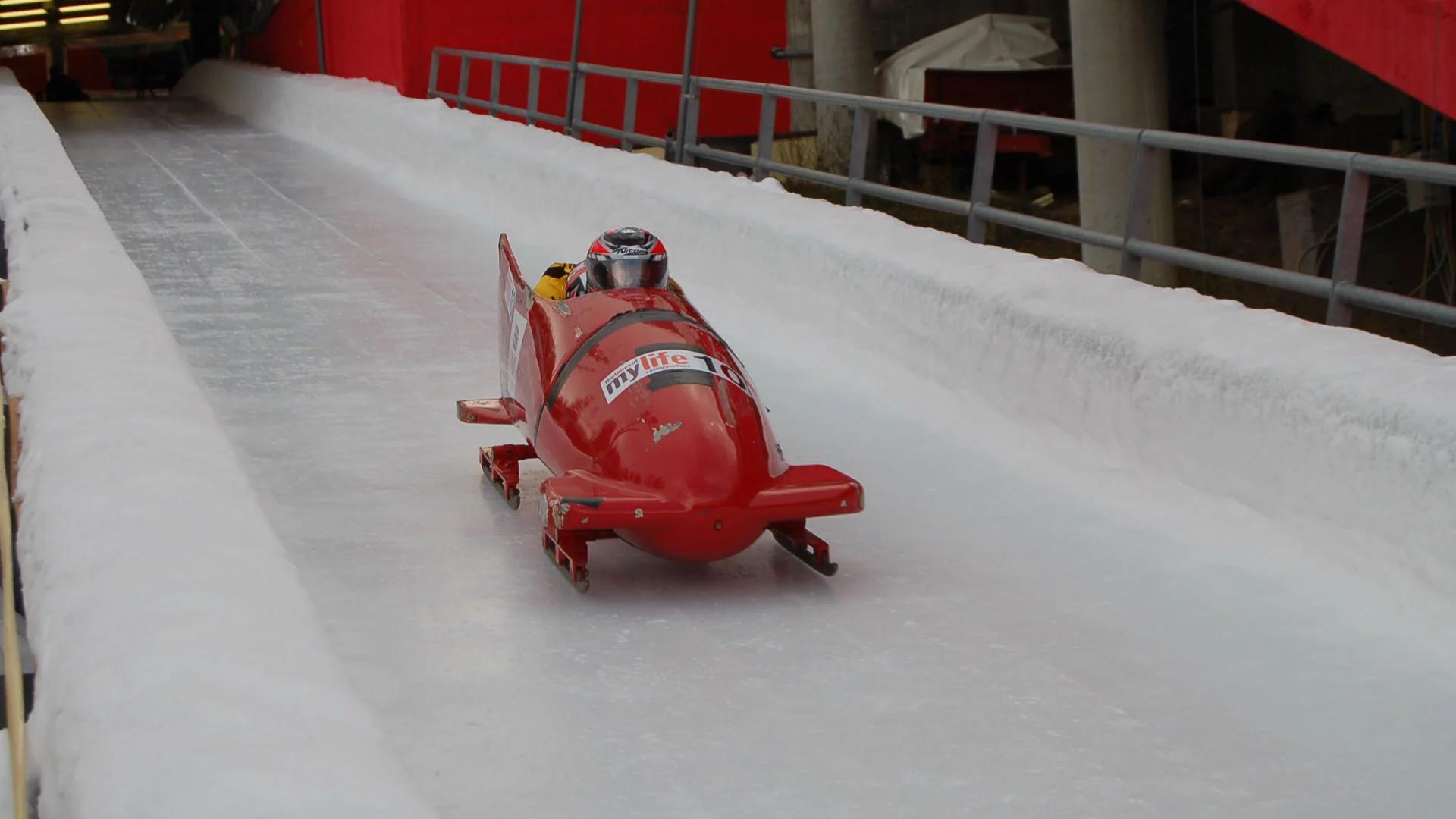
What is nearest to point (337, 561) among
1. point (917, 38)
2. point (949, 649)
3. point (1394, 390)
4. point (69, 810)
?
point (949, 649)

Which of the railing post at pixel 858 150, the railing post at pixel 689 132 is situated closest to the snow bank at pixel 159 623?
the railing post at pixel 858 150

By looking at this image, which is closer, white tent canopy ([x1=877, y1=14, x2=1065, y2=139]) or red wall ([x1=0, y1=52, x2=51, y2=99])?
white tent canopy ([x1=877, y1=14, x2=1065, y2=139])

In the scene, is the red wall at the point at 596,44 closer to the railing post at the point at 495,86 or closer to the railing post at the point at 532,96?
the railing post at the point at 495,86

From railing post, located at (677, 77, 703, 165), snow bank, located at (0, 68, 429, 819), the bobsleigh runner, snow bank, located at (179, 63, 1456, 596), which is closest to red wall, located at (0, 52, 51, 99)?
railing post, located at (677, 77, 703, 165)

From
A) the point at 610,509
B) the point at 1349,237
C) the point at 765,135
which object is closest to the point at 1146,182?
the point at 1349,237

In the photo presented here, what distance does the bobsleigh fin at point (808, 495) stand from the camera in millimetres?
3162

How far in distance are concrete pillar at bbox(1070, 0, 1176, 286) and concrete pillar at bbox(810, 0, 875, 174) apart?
576 cm

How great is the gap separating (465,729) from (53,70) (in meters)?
25.6

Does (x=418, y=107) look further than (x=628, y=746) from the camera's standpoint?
Yes

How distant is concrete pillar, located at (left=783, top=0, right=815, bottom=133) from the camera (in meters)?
16.0

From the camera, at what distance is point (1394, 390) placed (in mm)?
3303

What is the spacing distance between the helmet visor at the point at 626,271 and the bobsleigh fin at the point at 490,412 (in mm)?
378

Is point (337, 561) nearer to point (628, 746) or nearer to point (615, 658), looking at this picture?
point (615, 658)

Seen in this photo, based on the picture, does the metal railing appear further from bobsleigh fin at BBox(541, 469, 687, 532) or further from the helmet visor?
bobsleigh fin at BBox(541, 469, 687, 532)
